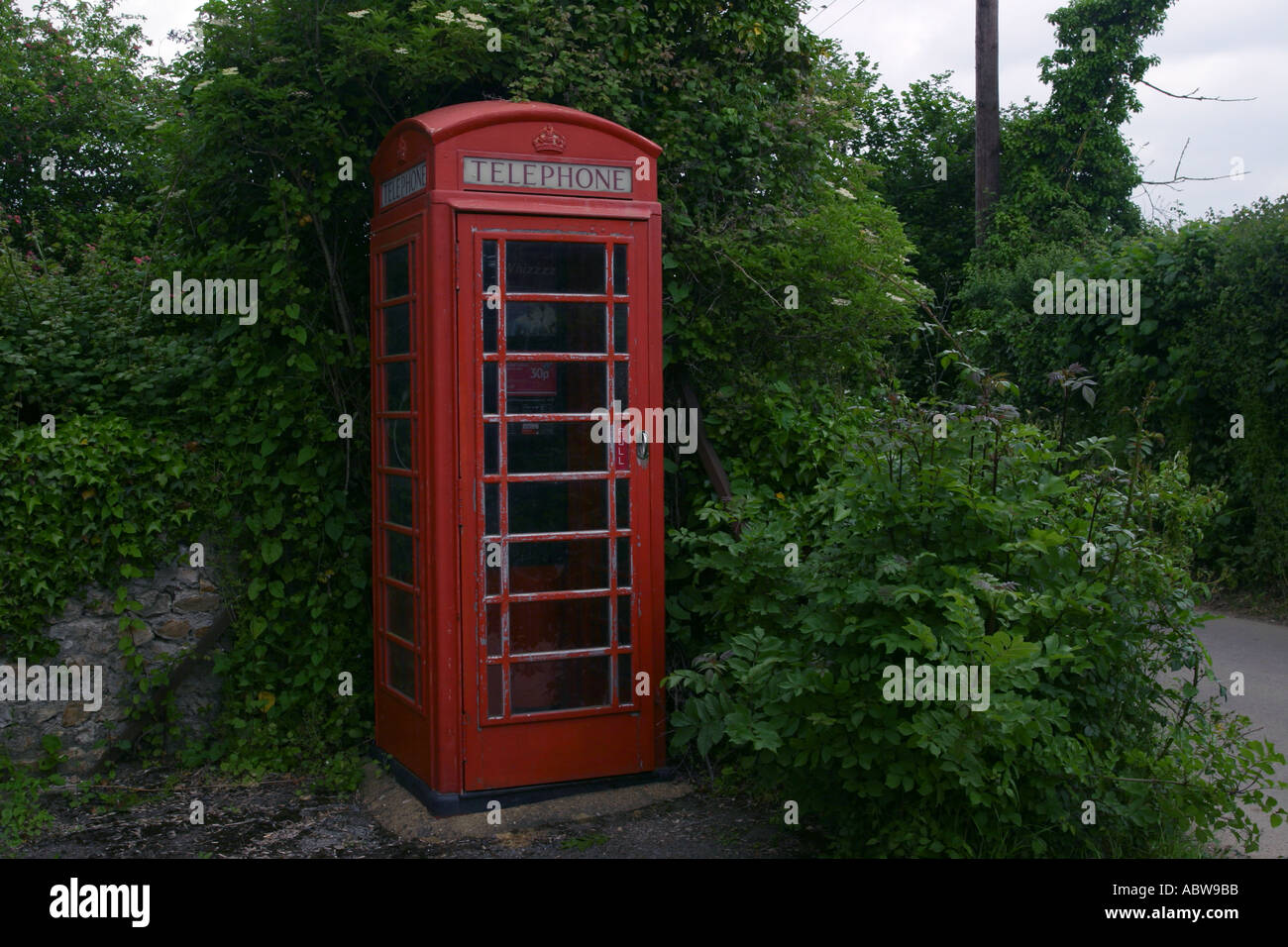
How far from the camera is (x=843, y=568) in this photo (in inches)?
179

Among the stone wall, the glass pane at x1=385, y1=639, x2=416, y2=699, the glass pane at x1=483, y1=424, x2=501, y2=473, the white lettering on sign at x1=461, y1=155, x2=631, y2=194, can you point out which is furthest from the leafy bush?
the stone wall

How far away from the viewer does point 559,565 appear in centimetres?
543

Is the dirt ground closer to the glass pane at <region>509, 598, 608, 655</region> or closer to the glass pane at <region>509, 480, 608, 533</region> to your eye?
the glass pane at <region>509, 598, 608, 655</region>

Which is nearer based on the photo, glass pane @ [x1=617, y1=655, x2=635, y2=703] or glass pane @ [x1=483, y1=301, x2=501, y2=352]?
glass pane @ [x1=483, y1=301, x2=501, y2=352]

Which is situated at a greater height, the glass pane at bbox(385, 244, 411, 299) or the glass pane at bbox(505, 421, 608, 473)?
the glass pane at bbox(385, 244, 411, 299)

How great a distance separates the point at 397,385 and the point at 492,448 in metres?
0.73

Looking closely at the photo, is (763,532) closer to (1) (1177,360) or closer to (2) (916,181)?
(1) (1177,360)

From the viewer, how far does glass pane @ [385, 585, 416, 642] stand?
5.57m

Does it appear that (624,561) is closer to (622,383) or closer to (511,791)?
(622,383)

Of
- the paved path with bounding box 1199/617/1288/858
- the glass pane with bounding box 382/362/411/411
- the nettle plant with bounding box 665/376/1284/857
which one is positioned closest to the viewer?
the nettle plant with bounding box 665/376/1284/857

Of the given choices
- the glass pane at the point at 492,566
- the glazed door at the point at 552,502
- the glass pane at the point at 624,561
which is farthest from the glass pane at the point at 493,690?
the glass pane at the point at 624,561

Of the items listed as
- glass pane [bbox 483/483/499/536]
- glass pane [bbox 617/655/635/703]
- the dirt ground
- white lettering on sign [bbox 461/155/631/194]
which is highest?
white lettering on sign [bbox 461/155/631/194]

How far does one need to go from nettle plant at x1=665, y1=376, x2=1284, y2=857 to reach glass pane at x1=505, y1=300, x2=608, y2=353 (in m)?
1.37

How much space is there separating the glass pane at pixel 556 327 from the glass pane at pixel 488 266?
0.36ft
